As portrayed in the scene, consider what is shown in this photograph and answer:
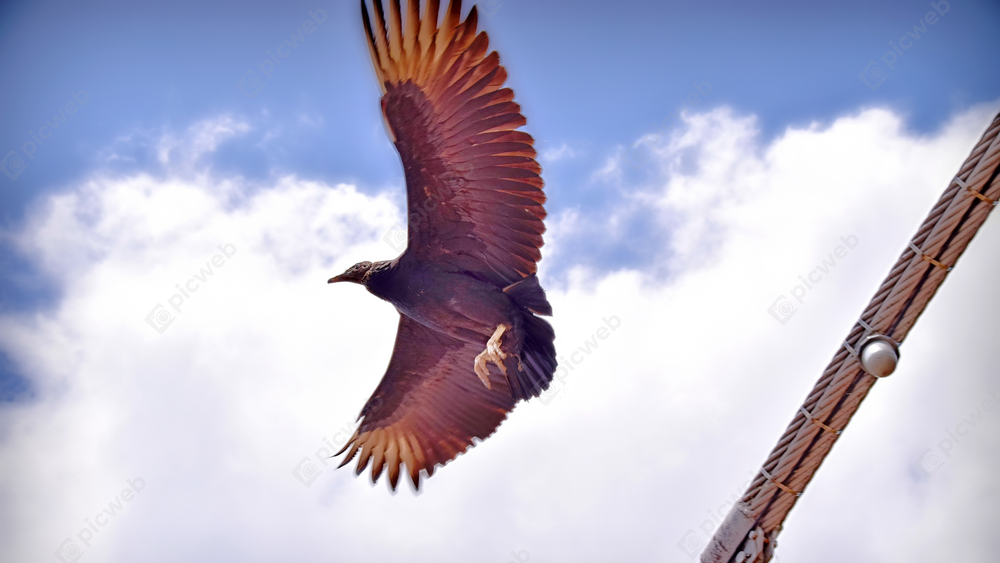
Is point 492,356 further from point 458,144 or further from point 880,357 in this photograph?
point 880,357

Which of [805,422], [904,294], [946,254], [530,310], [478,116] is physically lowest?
[530,310]

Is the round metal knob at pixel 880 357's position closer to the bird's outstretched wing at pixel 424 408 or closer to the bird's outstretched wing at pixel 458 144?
the bird's outstretched wing at pixel 458 144

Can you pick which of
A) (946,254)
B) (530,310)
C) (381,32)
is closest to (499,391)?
(530,310)

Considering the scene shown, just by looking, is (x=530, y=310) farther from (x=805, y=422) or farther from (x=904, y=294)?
(x=904, y=294)

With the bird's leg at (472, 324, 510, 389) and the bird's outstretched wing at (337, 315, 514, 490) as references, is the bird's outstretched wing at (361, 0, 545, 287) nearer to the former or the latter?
the bird's leg at (472, 324, 510, 389)

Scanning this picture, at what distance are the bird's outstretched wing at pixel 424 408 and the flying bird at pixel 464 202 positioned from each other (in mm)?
66

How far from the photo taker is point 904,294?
244 cm

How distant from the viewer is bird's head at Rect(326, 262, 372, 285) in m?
3.01

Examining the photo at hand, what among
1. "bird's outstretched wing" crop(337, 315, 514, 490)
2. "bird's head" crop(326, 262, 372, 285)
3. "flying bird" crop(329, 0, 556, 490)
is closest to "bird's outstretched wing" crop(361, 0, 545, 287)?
"flying bird" crop(329, 0, 556, 490)

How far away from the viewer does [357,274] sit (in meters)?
3.02

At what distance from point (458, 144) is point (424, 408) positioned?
6.05 feet

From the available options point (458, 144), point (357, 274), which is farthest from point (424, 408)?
point (458, 144)

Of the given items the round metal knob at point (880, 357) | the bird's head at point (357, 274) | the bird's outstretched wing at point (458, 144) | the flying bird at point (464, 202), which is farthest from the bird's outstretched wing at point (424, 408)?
the round metal knob at point (880, 357)

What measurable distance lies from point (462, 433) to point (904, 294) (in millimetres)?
2467
